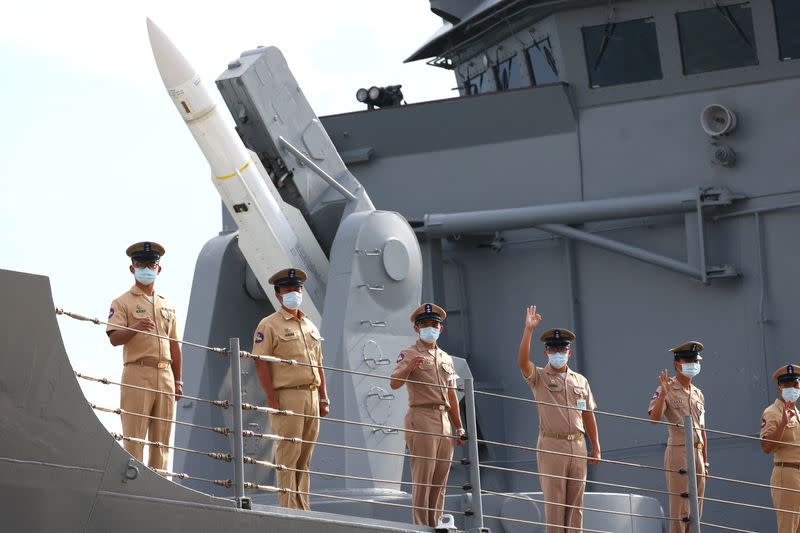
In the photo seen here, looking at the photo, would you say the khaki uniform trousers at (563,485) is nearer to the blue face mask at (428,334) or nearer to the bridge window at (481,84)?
the blue face mask at (428,334)

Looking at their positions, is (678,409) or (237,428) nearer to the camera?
(237,428)

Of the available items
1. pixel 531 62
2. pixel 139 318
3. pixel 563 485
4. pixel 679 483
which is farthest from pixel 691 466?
pixel 531 62

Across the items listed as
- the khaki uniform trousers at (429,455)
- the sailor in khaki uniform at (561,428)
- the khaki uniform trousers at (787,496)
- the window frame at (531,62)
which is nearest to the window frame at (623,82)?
the window frame at (531,62)

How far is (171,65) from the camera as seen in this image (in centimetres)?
1037

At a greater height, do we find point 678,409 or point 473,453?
point 678,409

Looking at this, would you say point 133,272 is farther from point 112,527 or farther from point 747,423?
point 747,423

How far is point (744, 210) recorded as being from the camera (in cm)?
1093

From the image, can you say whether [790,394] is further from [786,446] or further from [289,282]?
[289,282]

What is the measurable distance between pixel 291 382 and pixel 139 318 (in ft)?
2.64

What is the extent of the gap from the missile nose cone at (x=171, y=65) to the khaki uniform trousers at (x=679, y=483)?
13.5ft

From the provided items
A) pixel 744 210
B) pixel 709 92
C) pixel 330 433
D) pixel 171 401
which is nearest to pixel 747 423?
pixel 744 210

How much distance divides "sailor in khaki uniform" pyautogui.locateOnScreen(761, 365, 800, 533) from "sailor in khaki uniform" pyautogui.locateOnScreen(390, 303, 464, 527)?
7.25ft

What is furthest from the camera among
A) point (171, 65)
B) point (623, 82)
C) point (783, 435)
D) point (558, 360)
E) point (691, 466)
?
point (623, 82)

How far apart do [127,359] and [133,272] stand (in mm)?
446
